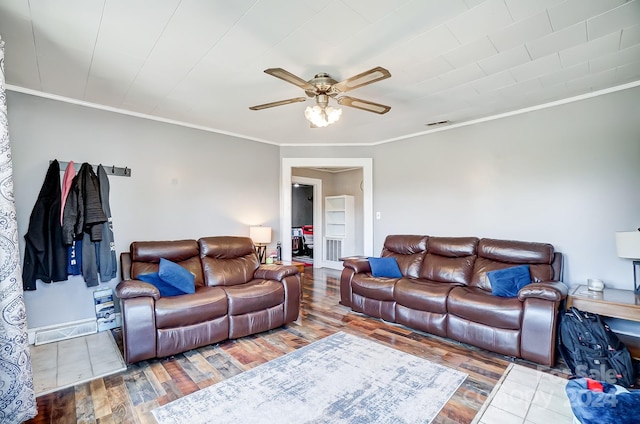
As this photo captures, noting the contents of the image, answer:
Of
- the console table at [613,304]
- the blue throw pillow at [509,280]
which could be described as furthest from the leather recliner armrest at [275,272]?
the console table at [613,304]

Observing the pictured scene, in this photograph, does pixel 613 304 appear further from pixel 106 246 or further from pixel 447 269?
pixel 106 246

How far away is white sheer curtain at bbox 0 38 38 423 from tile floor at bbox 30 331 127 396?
44 cm

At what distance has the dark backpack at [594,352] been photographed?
2198 mm

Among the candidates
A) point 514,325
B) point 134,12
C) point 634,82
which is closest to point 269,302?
point 514,325

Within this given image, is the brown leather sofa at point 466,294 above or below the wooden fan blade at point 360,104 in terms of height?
below

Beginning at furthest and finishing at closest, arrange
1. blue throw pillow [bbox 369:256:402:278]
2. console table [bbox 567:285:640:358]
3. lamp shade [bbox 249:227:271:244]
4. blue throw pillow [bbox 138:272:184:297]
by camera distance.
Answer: lamp shade [bbox 249:227:271:244]
blue throw pillow [bbox 369:256:402:278]
blue throw pillow [bbox 138:272:184:297]
console table [bbox 567:285:640:358]

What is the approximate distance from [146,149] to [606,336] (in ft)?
16.1

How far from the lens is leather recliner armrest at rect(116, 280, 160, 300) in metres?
2.44

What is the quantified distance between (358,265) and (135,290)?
248cm

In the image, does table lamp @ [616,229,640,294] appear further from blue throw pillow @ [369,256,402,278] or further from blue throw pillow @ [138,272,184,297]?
blue throw pillow @ [138,272,184,297]

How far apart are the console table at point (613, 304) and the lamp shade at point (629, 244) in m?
0.36

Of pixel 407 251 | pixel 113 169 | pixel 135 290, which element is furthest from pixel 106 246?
pixel 407 251

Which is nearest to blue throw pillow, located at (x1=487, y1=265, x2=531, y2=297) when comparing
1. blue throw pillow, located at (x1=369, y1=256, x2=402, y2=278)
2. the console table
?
the console table

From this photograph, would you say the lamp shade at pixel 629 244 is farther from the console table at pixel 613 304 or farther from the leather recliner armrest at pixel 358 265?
the leather recliner armrest at pixel 358 265
